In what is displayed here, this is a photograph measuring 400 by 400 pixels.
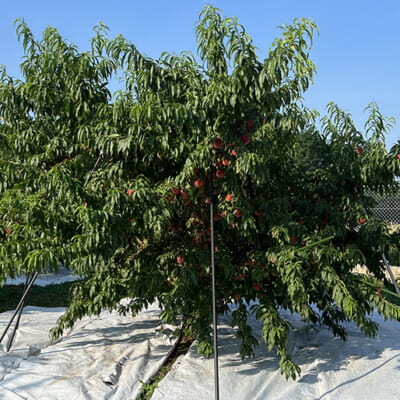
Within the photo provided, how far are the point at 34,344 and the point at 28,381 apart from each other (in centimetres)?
117

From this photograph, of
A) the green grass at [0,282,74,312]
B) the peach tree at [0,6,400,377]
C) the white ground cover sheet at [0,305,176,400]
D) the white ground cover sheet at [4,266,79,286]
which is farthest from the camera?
the white ground cover sheet at [4,266,79,286]

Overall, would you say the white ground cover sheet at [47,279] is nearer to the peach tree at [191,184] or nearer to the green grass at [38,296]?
the green grass at [38,296]

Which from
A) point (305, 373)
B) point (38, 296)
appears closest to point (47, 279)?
point (38, 296)

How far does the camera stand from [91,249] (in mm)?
2842

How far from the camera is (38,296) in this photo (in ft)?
27.7

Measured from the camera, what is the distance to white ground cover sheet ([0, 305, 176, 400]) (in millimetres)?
3570

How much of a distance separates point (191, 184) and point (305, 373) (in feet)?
6.42

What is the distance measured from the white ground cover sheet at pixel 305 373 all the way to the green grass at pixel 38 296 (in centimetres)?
424

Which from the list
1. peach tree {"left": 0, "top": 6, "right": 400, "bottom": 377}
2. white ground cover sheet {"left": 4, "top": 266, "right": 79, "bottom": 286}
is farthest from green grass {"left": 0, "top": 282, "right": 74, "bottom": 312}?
peach tree {"left": 0, "top": 6, "right": 400, "bottom": 377}

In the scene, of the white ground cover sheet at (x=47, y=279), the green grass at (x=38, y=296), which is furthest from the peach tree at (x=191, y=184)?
the white ground cover sheet at (x=47, y=279)

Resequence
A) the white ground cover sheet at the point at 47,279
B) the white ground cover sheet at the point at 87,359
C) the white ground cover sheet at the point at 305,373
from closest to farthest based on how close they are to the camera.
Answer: the white ground cover sheet at the point at 305,373 → the white ground cover sheet at the point at 87,359 → the white ground cover sheet at the point at 47,279

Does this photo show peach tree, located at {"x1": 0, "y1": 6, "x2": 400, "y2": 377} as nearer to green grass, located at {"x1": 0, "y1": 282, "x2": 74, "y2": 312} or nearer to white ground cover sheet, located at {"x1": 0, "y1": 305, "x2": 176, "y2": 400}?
white ground cover sheet, located at {"x1": 0, "y1": 305, "x2": 176, "y2": 400}

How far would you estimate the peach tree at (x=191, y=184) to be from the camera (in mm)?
2938

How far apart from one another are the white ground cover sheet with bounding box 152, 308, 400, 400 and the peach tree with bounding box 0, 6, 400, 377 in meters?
0.23
